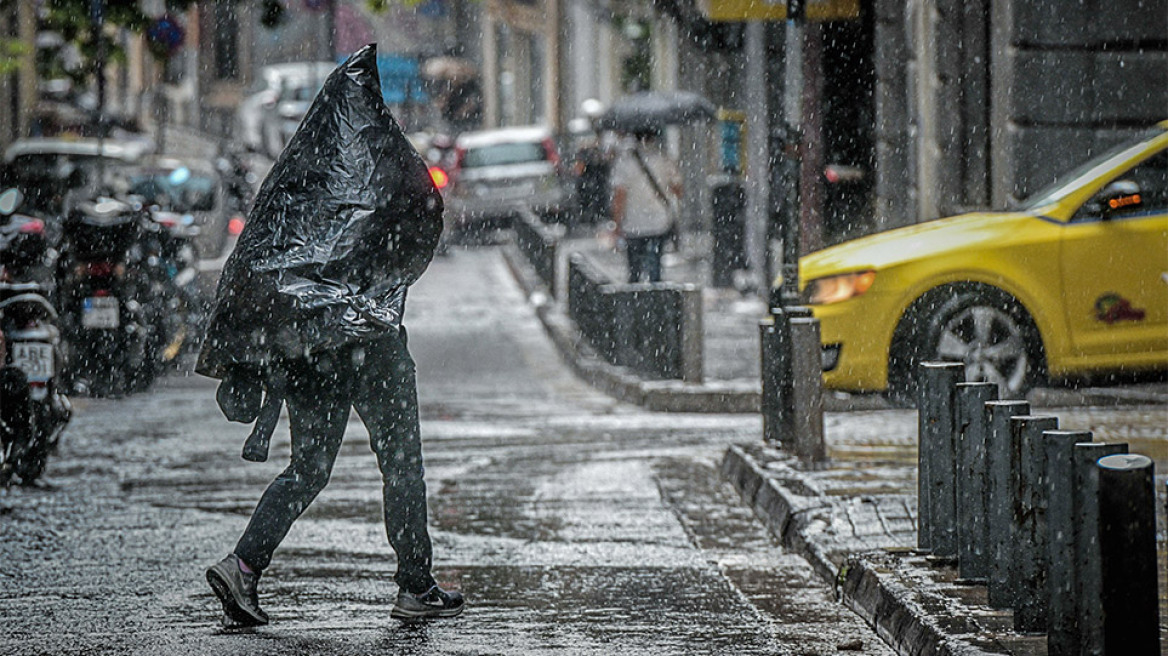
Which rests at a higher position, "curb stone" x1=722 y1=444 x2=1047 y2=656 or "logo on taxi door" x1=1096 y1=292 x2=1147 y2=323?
"logo on taxi door" x1=1096 y1=292 x2=1147 y2=323

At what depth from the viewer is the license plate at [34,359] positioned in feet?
32.4

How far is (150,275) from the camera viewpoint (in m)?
15.0

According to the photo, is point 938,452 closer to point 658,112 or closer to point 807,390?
point 807,390

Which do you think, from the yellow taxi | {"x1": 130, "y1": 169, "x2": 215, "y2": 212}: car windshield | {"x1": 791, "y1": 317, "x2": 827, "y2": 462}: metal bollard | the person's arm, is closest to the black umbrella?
{"x1": 130, "y1": 169, "x2": 215, "y2": 212}: car windshield

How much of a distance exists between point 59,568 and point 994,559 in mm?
3539

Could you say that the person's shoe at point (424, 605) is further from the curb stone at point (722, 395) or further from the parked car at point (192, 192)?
the parked car at point (192, 192)

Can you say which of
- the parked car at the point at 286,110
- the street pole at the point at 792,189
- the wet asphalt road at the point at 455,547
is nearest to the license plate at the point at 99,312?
the wet asphalt road at the point at 455,547

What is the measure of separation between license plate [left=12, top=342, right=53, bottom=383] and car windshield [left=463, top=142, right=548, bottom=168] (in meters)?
23.2

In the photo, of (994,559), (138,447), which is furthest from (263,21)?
(994,559)

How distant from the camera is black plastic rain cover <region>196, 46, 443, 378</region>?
6234 mm

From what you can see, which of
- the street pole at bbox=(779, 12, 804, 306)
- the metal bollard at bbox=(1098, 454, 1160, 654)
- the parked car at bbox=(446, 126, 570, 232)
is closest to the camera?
the metal bollard at bbox=(1098, 454, 1160, 654)

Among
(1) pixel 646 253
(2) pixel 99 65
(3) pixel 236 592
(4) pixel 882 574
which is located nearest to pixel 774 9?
(1) pixel 646 253

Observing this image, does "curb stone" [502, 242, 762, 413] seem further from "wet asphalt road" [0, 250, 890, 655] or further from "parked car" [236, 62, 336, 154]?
"parked car" [236, 62, 336, 154]

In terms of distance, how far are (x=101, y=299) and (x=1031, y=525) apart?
383 inches
